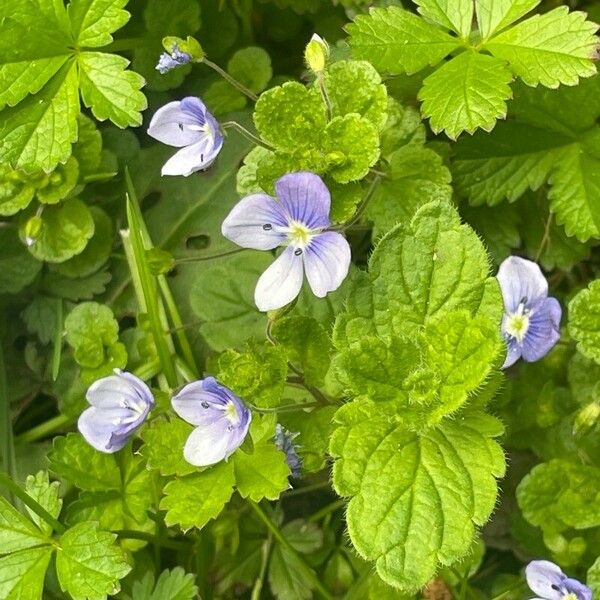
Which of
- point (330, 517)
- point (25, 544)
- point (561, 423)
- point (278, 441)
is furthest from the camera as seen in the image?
point (330, 517)

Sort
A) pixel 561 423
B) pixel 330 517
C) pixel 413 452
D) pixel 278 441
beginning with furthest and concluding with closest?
pixel 330 517 < pixel 561 423 < pixel 278 441 < pixel 413 452

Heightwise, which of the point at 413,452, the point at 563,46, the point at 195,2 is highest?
the point at 563,46

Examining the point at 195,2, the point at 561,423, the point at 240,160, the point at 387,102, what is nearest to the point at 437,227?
the point at 387,102

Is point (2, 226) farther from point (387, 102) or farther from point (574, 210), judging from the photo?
point (574, 210)

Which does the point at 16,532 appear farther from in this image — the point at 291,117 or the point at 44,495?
the point at 291,117

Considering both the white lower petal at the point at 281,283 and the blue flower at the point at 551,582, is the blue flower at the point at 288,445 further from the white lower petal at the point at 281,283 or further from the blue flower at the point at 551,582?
the blue flower at the point at 551,582

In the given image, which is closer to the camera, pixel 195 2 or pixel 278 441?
pixel 278 441
